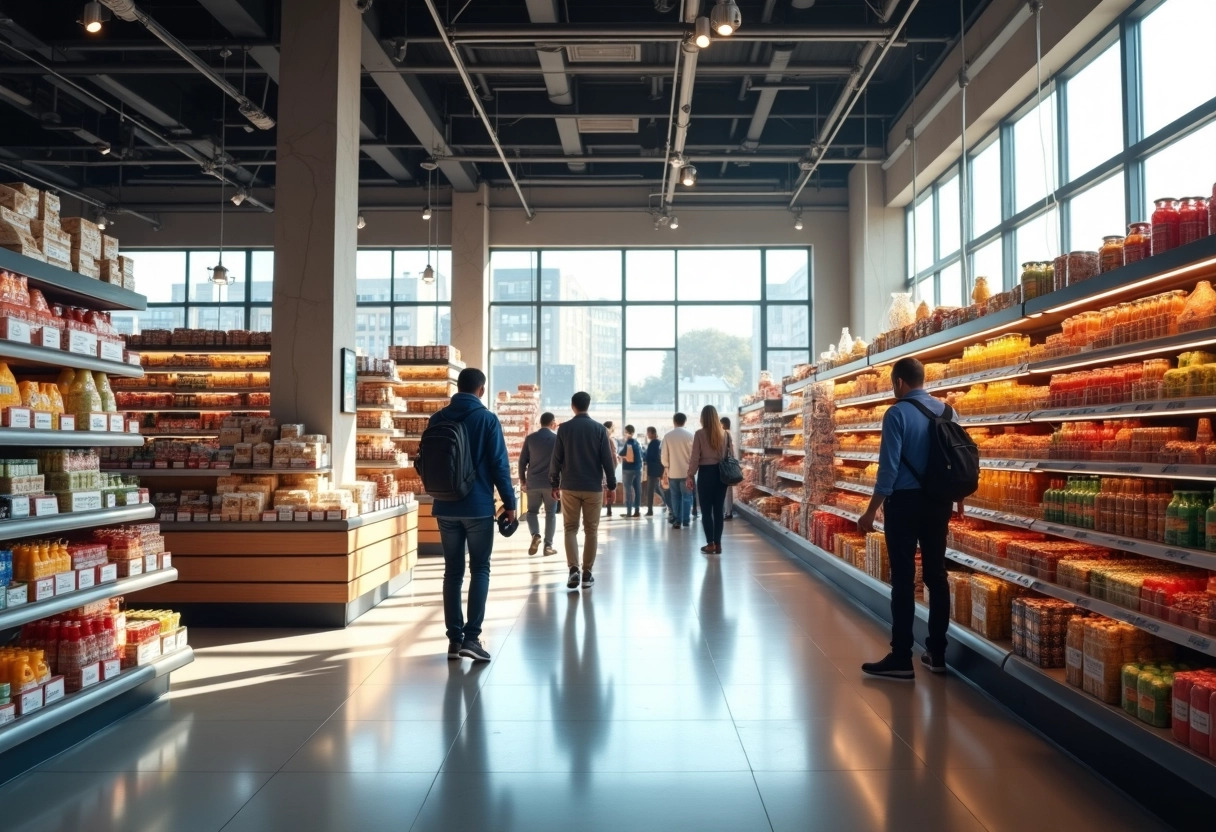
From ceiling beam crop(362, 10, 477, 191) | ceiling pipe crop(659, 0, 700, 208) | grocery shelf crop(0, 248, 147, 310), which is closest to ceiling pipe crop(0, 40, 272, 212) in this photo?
ceiling beam crop(362, 10, 477, 191)

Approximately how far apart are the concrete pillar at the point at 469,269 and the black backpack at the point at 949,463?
463 inches

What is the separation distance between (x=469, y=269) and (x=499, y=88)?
430cm

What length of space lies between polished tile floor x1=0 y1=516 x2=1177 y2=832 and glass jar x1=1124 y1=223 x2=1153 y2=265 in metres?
2.05

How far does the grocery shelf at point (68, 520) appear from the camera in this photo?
3.19 m

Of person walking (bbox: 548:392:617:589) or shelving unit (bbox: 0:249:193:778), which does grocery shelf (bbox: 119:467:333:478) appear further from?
shelving unit (bbox: 0:249:193:778)

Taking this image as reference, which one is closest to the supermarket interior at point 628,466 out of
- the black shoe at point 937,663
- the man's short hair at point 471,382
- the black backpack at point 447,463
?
the black shoe at point 937,663

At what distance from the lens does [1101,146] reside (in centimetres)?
811

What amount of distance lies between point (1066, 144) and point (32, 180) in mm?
15171

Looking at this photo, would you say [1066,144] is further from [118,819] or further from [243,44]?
[118,819]

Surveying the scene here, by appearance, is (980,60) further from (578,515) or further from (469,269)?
(469,269)

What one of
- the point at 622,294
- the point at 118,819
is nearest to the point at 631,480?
the point at 622,294

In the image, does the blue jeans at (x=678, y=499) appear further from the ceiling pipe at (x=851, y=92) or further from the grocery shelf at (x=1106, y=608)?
the grocery shelf at (x=1106, y=608)

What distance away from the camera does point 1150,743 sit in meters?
2.87

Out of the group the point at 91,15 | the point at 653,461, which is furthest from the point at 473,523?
the point at 653,461
